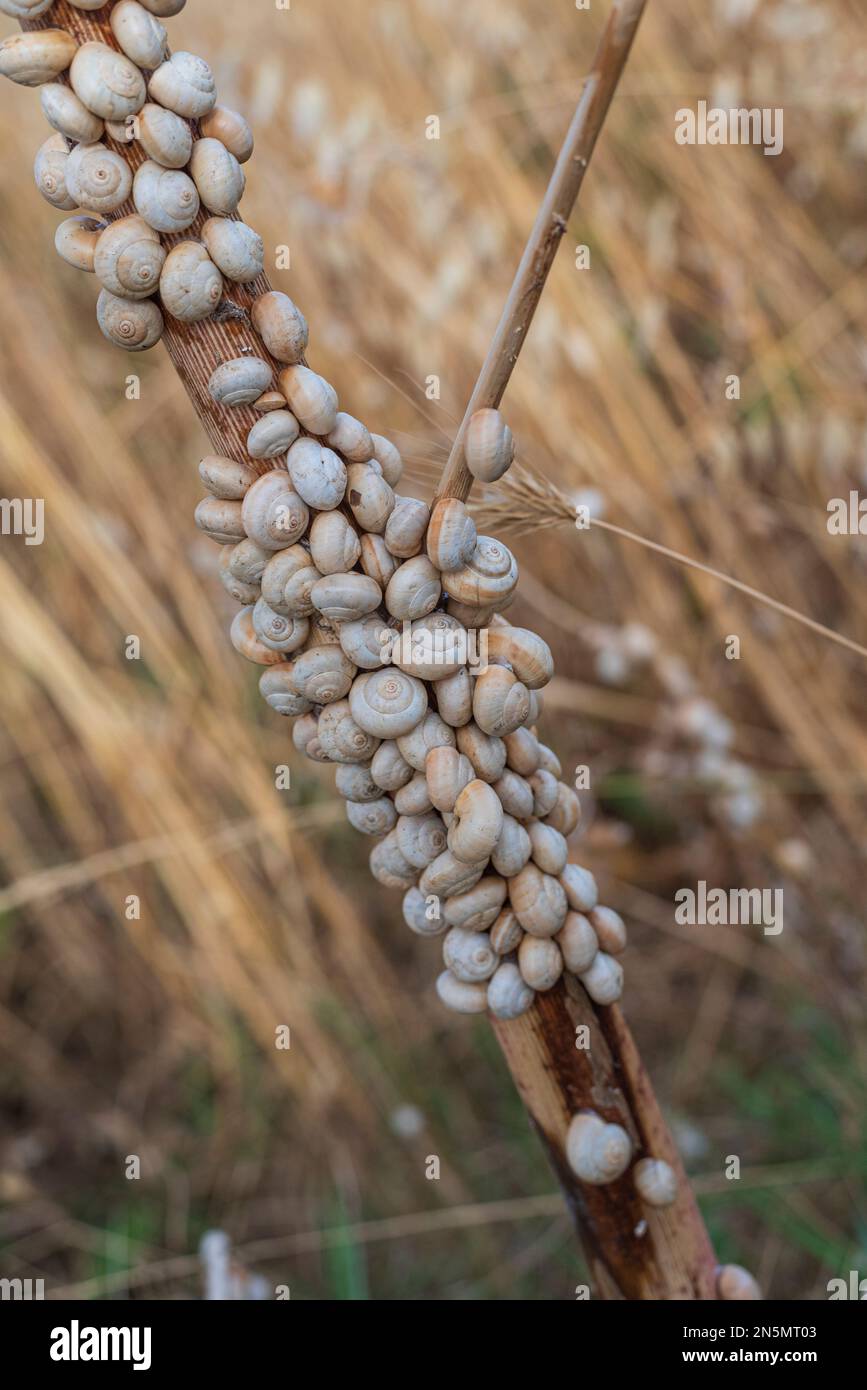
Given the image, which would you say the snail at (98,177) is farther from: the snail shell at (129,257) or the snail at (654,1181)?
the snail at (654,1181)

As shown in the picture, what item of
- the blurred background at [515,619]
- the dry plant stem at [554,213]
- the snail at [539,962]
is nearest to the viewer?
the dry plant stem at [554,213]

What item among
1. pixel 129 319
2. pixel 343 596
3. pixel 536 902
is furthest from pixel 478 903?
pixel 129 319

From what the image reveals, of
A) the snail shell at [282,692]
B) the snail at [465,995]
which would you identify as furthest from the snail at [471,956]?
the snail shell at [282,692]

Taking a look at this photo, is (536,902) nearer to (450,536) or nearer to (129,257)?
(450,536)

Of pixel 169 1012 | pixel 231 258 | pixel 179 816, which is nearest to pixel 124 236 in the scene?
pixel 231 258

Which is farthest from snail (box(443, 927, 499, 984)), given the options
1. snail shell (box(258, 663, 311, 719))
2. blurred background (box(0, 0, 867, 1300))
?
blurred background (box(0, 0, 867, 1300))

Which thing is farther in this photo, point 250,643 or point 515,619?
point 515,619

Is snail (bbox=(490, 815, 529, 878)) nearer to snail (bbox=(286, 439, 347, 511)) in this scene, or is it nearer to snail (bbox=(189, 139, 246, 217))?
snail (bbox=(286, 439, 347, 511))
